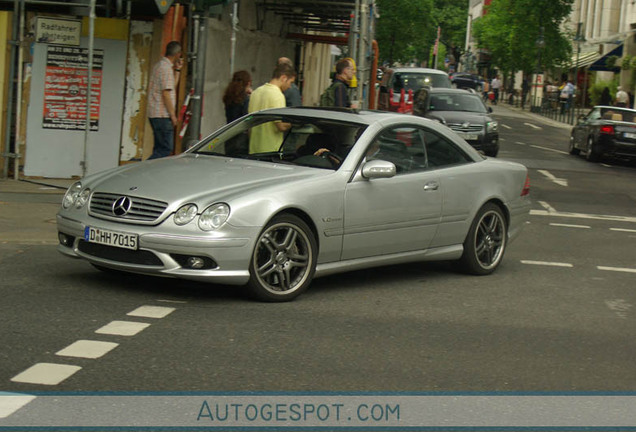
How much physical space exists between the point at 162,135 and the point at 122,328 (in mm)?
7167

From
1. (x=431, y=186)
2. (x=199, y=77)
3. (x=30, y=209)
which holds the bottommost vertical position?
(x=30, y=209)

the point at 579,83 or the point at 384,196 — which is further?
the point at 579,83

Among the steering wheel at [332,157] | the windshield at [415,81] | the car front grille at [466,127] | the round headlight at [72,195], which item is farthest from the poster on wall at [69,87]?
the windshield at [415,81]

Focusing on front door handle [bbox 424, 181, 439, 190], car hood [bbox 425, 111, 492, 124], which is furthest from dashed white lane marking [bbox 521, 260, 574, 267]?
car hood [bbox 425, 111, 492, 124]

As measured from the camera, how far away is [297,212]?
8.02 metres

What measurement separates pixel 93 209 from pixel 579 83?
2644 inches

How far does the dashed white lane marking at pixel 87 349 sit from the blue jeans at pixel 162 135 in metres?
7.45

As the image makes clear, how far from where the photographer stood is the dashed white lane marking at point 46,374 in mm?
5500

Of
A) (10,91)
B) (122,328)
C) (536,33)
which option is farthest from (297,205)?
(536,33)

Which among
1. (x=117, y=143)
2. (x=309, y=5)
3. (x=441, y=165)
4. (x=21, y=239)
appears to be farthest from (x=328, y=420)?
(x=309, y=5)

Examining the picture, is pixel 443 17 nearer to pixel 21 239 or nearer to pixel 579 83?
pixel 579 83

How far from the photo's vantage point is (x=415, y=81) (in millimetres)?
37250

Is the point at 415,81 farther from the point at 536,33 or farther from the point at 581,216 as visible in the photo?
the point at 536,33

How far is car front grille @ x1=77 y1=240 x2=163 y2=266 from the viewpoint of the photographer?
762 cm
